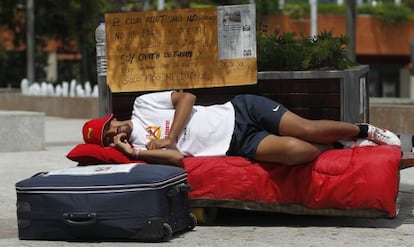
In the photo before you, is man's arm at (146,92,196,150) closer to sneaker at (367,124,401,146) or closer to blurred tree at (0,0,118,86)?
sneaker at (367,124,401,146)

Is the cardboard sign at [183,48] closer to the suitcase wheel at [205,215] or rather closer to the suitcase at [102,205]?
the suitcase wheel at [205,215]

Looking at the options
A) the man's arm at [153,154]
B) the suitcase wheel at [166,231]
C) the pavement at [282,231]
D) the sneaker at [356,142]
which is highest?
the sneaker at [356,142]

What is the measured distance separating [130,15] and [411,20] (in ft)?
108

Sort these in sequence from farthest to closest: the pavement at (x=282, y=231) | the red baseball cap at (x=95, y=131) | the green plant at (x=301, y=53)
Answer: the green plant at (x=301, y=53)
the red baseball cap at (x=95, y=131)
the pavement at (x=282, y=231)

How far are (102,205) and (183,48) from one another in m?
1.96

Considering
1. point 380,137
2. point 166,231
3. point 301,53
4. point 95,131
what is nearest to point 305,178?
point 380,137

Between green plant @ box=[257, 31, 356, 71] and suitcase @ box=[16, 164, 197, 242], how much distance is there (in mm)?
1649

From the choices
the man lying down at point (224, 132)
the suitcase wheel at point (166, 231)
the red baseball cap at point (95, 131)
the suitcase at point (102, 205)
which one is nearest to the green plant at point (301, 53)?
the man lying down at point (224, 132)

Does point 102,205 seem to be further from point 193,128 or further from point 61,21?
point 61,21

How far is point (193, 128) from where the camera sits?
663 cm

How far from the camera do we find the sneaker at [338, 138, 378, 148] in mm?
6528

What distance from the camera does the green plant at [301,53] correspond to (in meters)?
7.18

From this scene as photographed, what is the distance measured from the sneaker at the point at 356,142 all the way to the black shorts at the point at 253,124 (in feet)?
1.61

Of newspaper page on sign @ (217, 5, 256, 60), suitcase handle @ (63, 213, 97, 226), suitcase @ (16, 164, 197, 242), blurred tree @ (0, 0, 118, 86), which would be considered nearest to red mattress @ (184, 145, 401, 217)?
suitcase @ (16, 164, 197, 242)
